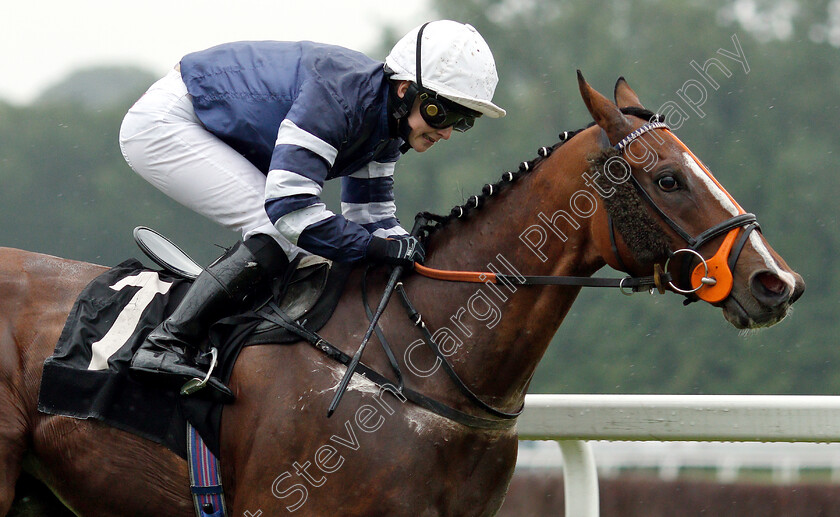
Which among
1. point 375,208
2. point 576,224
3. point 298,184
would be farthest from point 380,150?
point 576,224

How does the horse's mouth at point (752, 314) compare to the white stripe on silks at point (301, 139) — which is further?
the white stripe on silks at point (301, 139)

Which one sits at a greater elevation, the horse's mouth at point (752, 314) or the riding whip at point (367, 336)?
the horse's mouth at point (752, 314)

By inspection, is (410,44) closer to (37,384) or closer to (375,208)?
(375,208)

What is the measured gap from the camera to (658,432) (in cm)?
420

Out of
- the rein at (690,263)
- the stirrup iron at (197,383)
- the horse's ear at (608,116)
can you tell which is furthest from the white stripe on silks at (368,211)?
the horse's ear at (608,116)

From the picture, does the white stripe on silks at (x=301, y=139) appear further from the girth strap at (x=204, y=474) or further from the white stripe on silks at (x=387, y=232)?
the girth strap at (x=204, y=474)

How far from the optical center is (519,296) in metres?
3.29

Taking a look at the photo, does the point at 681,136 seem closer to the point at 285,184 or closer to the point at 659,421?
the point at 659,421

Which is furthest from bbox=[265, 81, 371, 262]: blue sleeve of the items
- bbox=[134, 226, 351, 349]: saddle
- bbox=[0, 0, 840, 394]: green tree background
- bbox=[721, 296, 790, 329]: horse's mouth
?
bbox=[0, 0, 840, 394]: green tree background

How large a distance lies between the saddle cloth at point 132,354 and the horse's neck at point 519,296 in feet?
1.34

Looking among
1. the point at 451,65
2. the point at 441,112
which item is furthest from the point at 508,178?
the point at 451,65

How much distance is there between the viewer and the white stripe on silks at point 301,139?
10.6ft

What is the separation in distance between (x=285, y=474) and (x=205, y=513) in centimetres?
37

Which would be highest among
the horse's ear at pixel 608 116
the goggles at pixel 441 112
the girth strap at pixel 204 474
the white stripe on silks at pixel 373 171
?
the horse's ear at pixel 608 116
